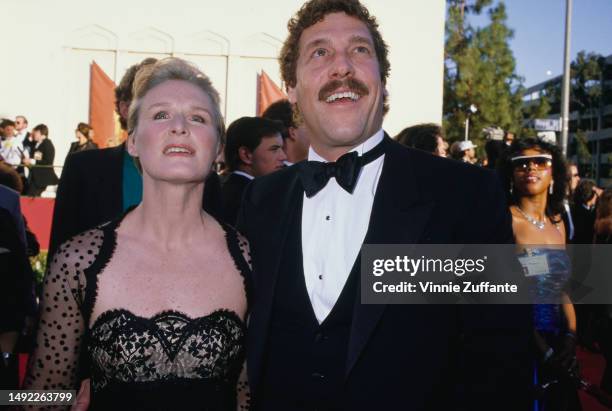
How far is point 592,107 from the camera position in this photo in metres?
52.3

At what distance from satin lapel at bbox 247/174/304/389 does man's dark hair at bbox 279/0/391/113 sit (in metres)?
0.56

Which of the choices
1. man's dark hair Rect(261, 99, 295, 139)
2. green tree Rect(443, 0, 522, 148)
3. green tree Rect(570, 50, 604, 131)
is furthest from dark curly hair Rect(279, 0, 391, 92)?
green tree Rect(570, 50, 604, 131)

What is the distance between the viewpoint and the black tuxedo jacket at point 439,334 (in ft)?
6.91

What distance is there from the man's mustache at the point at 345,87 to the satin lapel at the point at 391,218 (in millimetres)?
293

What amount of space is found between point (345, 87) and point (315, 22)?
374mm

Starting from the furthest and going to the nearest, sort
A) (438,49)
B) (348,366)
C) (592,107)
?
(592,107) < (438,49) < (348,366)

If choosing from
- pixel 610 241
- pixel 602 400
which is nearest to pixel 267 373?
pixel 602 400

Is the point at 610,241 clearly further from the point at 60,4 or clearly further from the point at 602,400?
the point at 60,4

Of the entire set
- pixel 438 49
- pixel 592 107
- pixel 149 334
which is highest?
pixel 592 107

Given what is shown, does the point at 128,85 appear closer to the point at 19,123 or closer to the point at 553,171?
the point at 553,171

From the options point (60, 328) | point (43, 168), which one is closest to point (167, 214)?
point (60, 328)

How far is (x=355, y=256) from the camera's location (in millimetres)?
2293

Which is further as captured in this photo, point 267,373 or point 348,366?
point 267,373

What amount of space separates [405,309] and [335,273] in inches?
11.2
